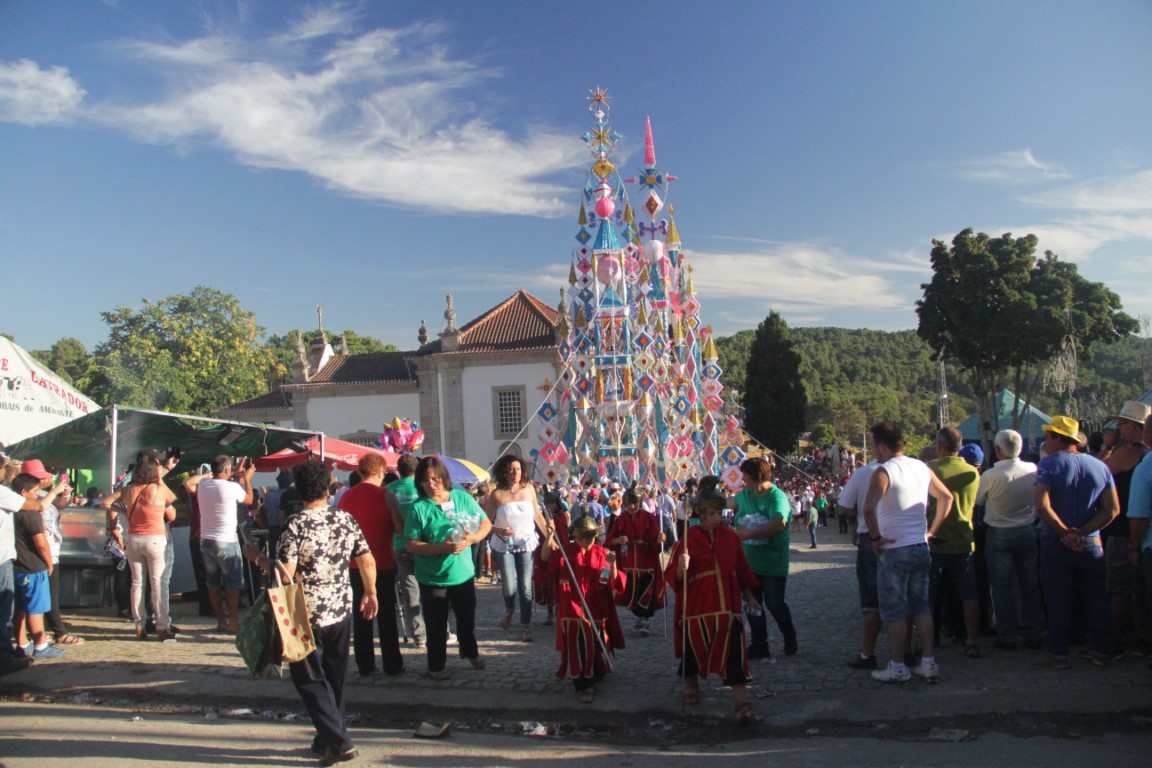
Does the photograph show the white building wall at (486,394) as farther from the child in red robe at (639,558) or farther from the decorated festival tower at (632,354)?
the child in red robe at (639,558)

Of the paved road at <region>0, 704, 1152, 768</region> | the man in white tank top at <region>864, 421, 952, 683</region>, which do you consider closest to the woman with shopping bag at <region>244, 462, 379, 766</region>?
the paved road at <region>0, 704, 1152, 768</region>

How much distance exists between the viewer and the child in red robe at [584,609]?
5.67 meters

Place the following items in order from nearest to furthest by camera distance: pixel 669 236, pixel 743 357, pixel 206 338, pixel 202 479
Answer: pixel 202 479 → pixel 669 236 → pixel 206 338 → pixel 743 357

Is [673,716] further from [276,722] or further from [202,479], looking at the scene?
[202,479]

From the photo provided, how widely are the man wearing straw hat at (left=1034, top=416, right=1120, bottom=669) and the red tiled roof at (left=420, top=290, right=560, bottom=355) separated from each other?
98.8ft

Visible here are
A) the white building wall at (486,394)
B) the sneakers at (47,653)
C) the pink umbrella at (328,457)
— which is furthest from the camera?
the white building wall at (486,394)

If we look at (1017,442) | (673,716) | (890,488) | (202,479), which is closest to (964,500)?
(1017,442)

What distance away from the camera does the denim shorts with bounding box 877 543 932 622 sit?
5.49 meters

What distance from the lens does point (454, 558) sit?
602cm

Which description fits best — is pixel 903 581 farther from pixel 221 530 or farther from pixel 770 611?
pixel 221 530

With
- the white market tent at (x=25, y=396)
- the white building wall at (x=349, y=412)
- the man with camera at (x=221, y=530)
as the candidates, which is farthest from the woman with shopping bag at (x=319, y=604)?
the white building wall at (x=349, y=412)

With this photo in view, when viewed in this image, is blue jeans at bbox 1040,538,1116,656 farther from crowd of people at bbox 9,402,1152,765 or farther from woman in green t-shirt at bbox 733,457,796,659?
woman in green t-shirt at bbox 733,457,796,659

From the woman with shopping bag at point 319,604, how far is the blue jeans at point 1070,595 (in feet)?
15.2

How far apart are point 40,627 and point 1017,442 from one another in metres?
8.26
